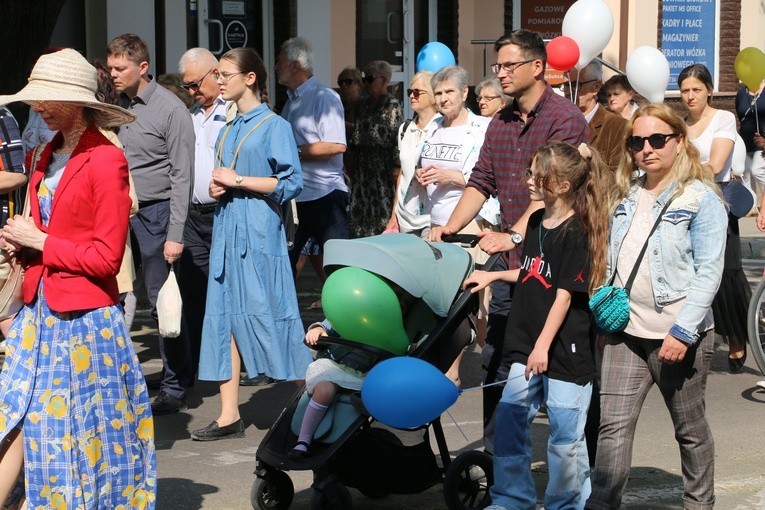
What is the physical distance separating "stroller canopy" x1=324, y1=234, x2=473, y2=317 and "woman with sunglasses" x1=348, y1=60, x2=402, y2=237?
21.7 ft

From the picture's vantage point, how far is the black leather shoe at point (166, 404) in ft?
26.1

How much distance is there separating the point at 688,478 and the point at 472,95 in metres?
11.8

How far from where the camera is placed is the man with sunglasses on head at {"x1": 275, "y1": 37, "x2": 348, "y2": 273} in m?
9.16

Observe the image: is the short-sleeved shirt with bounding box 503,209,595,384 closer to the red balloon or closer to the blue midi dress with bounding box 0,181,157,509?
the blue midi dress with bounding box 0,181,157,509

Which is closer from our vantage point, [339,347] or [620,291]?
[620,291]

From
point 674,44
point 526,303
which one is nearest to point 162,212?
point 526,303

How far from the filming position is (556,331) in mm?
5422

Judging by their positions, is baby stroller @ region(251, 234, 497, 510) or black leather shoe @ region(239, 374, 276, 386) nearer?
baby stroller @ region(251, 234, 497, 510)

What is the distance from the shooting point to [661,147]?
539cm

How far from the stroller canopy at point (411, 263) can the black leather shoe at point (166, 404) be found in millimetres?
2537

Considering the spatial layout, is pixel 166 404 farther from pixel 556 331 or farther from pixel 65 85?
pixel 65 85

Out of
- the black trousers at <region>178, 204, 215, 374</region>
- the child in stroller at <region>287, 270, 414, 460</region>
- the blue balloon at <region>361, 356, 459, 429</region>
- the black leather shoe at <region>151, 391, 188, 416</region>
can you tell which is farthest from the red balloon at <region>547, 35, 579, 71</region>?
the blue balloon at <region>361, 356, 459, 429</region>

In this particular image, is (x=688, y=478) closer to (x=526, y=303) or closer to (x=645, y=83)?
(x=526, y=303)

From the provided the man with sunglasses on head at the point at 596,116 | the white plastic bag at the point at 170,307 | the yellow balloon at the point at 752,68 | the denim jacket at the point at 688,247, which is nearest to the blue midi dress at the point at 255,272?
the white plastic bag at the point at 170,307
